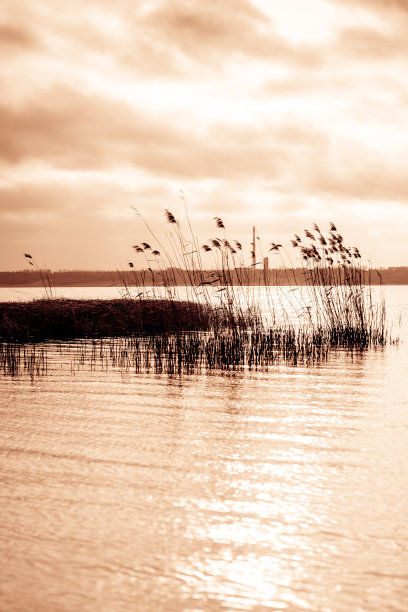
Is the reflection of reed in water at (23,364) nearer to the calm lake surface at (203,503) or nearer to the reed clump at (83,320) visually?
the calm lake surface at (203,503)

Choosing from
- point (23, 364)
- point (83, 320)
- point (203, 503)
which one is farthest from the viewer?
point (83, 320)

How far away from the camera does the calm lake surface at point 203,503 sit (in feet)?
10.5

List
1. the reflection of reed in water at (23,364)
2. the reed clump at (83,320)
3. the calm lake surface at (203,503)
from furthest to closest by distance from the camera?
the reed clump at (83,320), the reflection of reed in water at (23,364), the calm lake surface at (203,503)

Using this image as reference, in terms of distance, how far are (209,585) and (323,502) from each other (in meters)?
1.36

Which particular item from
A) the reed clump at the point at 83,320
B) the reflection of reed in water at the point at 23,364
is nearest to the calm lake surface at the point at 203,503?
the reflection of reed in water at the point at 23,364

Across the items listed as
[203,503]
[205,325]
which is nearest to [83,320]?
[205,325]

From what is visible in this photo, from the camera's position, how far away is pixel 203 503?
437cm

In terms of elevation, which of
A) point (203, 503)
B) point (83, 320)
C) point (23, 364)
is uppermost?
point (83, 320)

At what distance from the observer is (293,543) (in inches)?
146

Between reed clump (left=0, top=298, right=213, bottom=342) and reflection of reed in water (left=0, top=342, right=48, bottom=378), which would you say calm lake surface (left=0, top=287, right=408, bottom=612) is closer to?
reflection of reed in water (left=0, top=342, right=48, bottom=378)

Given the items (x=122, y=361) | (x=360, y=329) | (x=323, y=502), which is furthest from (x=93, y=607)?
(x=360, y=329)

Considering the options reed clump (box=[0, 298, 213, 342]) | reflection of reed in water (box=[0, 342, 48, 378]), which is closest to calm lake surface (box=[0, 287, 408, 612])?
reflection of reed in water (box=[0, 342, 48, 378])

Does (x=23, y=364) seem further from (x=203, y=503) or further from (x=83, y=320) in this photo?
(x=203, y=503)

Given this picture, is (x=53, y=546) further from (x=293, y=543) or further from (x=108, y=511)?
(x=293, y=543)
